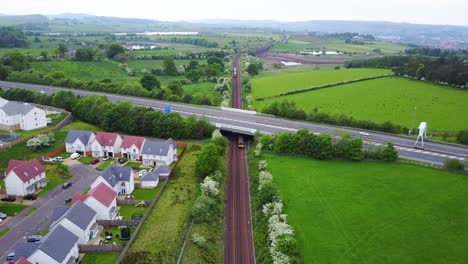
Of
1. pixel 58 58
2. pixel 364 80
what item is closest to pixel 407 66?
pixel 364 80

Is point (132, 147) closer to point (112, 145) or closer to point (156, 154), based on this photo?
point (112, 145)

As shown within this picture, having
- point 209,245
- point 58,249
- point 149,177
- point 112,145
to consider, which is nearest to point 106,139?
point 112,145

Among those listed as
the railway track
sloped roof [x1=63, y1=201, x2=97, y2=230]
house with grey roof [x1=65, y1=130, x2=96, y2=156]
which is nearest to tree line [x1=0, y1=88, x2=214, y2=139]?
the railway track

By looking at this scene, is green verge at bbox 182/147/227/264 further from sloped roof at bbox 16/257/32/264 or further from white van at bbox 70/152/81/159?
white van at bbox 70/152/81/159

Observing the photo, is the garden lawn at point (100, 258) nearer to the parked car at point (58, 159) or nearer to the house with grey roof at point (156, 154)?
the house with grey roof at point (156, 154)

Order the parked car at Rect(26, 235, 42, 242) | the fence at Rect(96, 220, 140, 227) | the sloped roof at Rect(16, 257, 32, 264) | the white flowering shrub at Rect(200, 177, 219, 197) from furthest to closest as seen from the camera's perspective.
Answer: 1. the white flowering shrub at Rect(200, 177, 219, 197)
2. the fence at Rect(96, 220, 140, 227)
3. the parked car at Rect(26, 235, 42, 242)
4. the sloped roof at Rect(16, 257, 32, 264)

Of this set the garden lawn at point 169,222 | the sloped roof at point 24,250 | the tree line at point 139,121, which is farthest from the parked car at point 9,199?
the tree line at point 139,121
